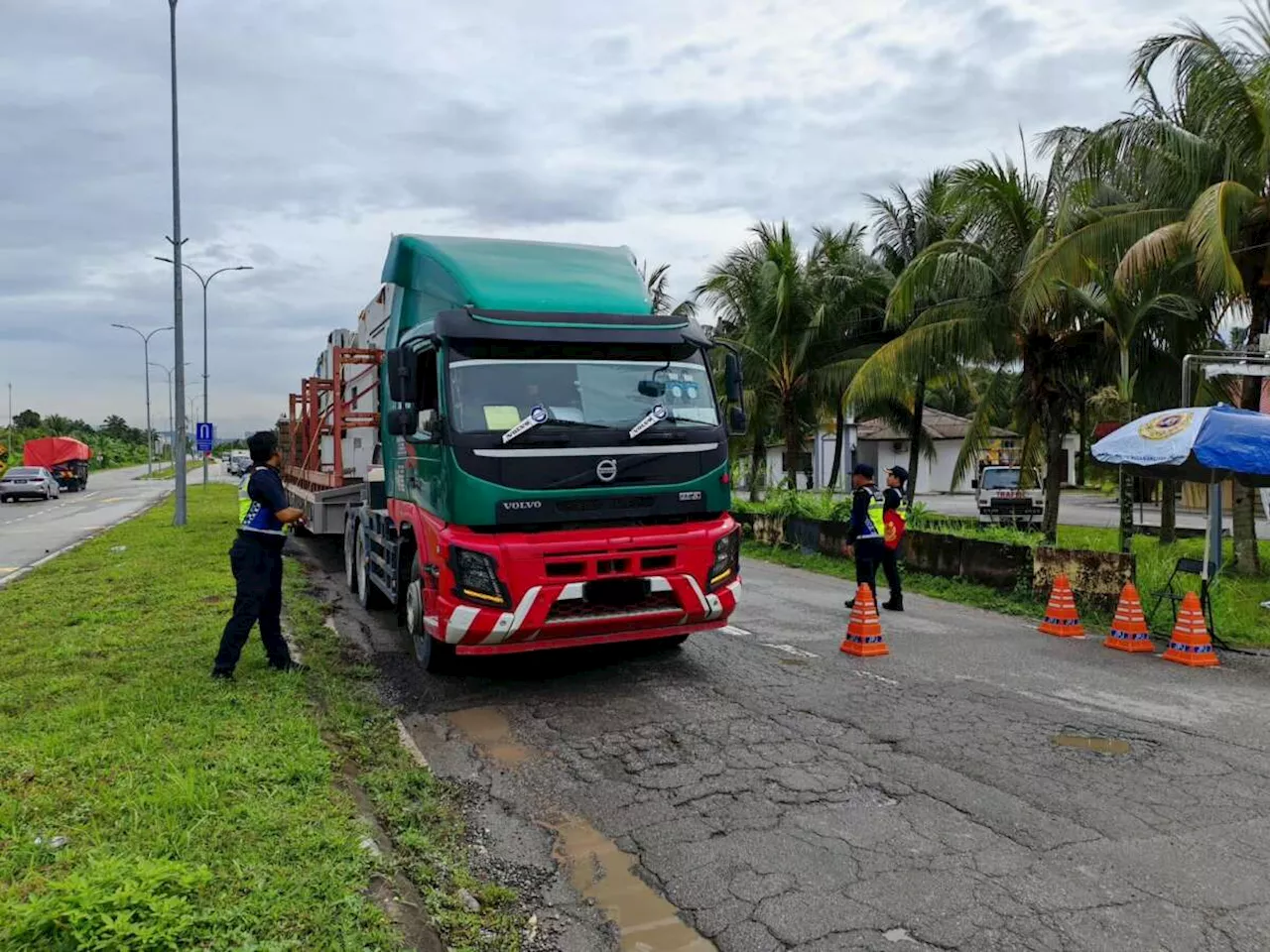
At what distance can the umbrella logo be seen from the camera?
8.93 meters

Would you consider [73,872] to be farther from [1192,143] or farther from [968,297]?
[968,297]

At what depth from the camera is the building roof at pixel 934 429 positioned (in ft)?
139

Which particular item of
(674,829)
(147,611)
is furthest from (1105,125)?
(147,611)

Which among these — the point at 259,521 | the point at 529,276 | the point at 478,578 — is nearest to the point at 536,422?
the point at 478,578

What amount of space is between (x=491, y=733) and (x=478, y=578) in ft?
3.25

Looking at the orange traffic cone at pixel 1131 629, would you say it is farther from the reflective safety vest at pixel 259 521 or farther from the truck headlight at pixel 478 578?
the reflective safety vest at pixel 259 521

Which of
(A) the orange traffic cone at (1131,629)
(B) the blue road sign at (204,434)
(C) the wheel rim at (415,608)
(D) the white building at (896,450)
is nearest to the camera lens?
(C) the wheel rim at (415,608)

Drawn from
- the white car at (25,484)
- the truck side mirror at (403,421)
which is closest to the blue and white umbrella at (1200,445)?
the truck side mirror at (403,421)

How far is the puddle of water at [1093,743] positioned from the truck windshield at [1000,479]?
71.7 ft

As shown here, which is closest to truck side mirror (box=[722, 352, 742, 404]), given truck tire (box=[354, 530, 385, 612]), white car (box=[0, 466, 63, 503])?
truck tire (box=[354, 530, 385, 612])

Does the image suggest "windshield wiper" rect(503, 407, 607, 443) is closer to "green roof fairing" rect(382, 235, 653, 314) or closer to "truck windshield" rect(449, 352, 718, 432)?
"truck windshield" rect(449, 352, 718, 432)

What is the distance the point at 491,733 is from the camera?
591 cm

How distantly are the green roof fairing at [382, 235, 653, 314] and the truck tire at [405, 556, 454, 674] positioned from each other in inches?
83.1

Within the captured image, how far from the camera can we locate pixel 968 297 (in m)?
16.8
